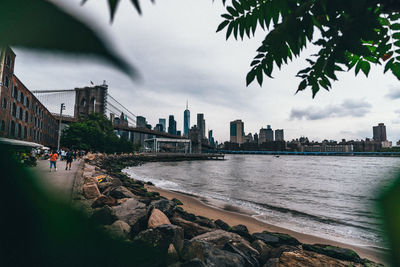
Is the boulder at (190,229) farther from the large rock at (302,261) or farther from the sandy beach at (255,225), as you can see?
the sandy beach at (255,225)

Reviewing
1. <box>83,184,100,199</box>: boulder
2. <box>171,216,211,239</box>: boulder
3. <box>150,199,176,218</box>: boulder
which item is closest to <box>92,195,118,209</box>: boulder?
<box>83,184,100,199</box>: boulder

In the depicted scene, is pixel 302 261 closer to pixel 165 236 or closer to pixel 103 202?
pixel 165 236

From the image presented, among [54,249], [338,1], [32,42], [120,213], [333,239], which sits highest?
[338,1]

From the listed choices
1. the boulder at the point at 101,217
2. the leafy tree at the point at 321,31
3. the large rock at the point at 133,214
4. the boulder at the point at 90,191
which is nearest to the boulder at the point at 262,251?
the large rock at the point at 133,214

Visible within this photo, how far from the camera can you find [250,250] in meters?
5.66

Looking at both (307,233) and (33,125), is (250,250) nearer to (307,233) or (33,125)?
(307,233)

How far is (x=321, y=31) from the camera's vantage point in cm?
122

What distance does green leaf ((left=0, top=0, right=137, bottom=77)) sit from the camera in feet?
1.67

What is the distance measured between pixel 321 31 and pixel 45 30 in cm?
126

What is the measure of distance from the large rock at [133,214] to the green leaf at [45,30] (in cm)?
618

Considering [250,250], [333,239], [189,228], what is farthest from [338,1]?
[333,239]

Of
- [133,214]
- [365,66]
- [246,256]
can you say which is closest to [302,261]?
[246,256]

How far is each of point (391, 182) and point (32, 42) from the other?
4.68 feet

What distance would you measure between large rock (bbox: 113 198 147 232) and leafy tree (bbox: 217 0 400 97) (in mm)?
5670
